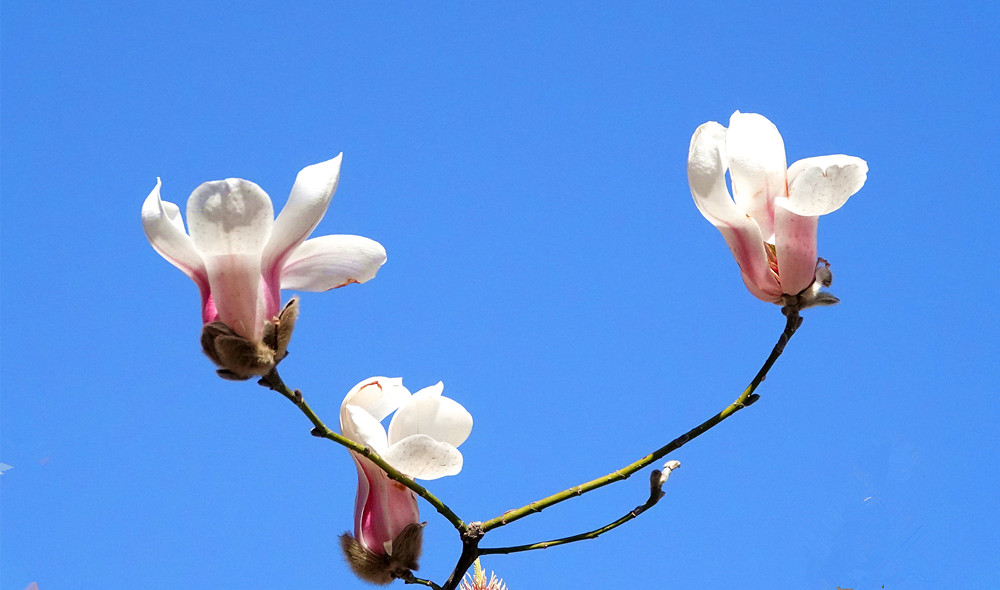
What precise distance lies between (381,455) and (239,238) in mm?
217

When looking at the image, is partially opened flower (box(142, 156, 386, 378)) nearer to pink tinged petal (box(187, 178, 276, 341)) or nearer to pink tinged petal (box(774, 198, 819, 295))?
pink tinged petal (box(187, 178, 276, 341))

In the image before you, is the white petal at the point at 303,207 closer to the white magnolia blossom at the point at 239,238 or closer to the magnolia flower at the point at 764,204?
the white magnolia blossom at the point at 239,238

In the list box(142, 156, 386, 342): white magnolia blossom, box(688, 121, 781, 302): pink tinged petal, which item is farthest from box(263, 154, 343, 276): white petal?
box(688, 121, 781, 302): pink tinged petal

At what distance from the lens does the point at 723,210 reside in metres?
0.71

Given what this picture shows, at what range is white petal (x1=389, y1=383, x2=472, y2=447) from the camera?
0.76 meters

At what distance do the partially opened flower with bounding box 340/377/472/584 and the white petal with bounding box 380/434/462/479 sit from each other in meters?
0.03

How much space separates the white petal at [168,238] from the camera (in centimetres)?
62

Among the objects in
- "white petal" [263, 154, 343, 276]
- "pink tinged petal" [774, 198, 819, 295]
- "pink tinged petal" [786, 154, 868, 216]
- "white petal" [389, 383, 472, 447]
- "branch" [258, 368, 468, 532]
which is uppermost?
"pink tinged petal" [786, 154, 868, 216]

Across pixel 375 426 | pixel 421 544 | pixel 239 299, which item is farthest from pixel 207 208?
pixel 421 544

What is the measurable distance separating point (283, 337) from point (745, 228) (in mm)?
359

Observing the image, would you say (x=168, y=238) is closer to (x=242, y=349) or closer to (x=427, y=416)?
(x=242, y=349)

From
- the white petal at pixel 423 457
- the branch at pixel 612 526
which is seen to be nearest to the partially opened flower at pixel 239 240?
the white petal at pixel 423 457

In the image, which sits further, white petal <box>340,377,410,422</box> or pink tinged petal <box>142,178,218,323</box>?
white petal <box>340,377,410,422</box>

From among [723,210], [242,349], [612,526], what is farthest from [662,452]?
[242,349]
